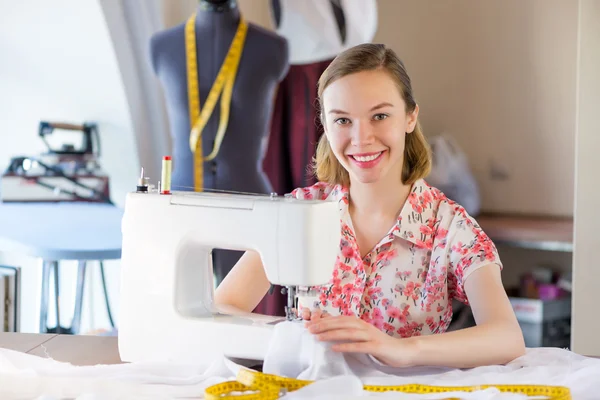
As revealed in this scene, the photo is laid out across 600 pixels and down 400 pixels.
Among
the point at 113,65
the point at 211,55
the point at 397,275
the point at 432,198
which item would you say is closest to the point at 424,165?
the point at 432,198

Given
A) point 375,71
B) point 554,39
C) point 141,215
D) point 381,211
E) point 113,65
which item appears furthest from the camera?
point 554,39

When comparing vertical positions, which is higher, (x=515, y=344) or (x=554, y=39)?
(x=554, y=39)

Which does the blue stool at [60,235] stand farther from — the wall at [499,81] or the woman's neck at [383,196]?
the woman's neck at [383,196]

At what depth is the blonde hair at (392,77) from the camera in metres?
1.69

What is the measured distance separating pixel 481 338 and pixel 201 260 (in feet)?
1.72

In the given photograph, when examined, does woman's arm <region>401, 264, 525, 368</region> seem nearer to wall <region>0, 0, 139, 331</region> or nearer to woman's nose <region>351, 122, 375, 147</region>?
woman's nose <region>351, 122, 375, 147</region>

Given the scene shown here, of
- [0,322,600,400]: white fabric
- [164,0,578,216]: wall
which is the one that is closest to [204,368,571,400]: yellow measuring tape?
[0,322,600,400]: white fabric

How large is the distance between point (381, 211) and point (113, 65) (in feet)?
6.75

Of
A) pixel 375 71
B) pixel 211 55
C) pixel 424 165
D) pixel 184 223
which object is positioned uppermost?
pixel 211 55

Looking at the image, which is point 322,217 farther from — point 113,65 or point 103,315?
point 103,315

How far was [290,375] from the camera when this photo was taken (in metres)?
1.40

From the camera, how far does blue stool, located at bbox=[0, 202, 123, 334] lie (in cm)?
288

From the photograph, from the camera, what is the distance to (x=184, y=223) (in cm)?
150

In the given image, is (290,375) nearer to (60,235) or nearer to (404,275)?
(404,275)
